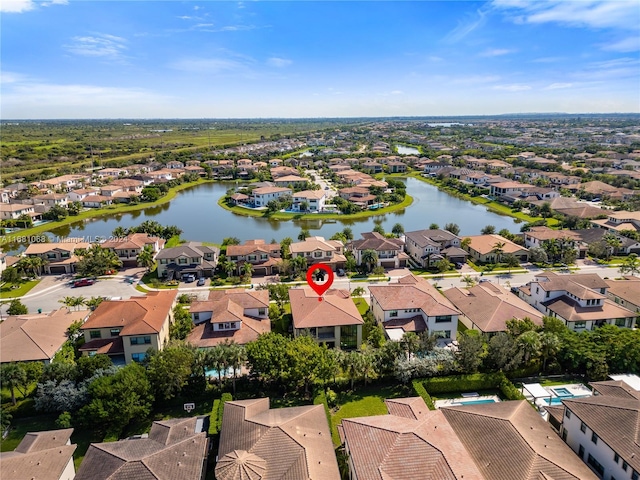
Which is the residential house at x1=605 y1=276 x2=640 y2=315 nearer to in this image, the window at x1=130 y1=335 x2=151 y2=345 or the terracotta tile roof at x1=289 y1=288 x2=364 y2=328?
the terracotta tile roof at x1=289 y1=288 x2=364 y2=328

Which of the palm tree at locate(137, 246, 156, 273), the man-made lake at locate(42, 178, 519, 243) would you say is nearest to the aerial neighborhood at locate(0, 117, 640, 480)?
the palm tree at locate(137, 246, 156, 273)

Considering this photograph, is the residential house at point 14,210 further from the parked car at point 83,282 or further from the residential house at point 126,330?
the residential house at point 126,330

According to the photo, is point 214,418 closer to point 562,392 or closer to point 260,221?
point 562,392

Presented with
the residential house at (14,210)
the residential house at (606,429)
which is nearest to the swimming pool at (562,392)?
the residential house at (606,429)

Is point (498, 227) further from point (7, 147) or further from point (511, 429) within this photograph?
point (7, 147)

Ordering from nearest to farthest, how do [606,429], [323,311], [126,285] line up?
1. [606,429]
2. [323,311]
3. [126,285]

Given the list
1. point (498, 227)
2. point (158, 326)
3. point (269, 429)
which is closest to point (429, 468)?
point (269, 429)

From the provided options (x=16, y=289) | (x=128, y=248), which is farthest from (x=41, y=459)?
(x=128, y=248)
